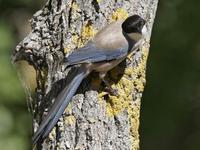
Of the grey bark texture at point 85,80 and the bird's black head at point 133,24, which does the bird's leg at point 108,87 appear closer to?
the grey bark texture at point 85,80

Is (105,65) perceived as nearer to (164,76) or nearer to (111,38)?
(111,38)

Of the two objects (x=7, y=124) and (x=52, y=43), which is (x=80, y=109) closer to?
(x=52, y=43)

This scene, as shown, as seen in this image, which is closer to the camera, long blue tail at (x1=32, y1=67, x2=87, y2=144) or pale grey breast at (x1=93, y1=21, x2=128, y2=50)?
long blue tail at (x1=32, y1=67, x2=87, y2=144)

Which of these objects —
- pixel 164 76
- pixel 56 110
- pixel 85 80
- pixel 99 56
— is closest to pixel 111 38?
pixel 99 56

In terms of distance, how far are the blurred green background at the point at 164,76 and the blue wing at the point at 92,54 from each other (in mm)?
2474

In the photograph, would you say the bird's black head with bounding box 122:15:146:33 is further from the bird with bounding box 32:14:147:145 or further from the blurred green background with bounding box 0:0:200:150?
the blurred green background with bounding box 0:0:200:150

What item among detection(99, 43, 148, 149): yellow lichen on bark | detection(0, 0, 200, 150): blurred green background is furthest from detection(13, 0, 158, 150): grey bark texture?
detection(0, 0, 200, 150): blurred green background

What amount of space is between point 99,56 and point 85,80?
17cm

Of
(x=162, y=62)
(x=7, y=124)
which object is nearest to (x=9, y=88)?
(x=7, y=124)

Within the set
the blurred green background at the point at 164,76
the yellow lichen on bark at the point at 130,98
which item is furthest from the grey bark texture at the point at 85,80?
the blurred green background at the point at 164,76

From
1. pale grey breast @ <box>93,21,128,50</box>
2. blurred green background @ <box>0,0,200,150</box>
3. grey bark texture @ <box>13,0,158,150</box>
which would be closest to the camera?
grey bark texture @ <box>13,0,158,150</box>

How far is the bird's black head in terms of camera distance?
13.7ft

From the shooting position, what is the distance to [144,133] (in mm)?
7488

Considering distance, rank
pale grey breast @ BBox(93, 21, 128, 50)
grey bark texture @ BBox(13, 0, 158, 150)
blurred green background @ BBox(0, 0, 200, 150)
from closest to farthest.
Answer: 1. grey bark texture @ BBox(13, 0, 158, 150)
2. pale grey breast @ BBox(93, 21, 128, 50)
3. blurred green background @ BBox(0, 0, 200, 150)
